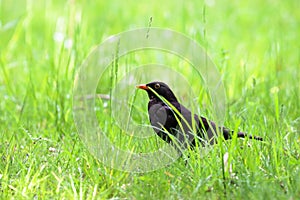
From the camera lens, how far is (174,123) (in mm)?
3393

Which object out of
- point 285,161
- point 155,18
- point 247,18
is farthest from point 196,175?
point 247,18

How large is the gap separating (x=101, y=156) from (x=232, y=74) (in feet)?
7.35

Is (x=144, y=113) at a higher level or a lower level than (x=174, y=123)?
lower

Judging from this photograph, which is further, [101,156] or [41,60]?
[41,60]

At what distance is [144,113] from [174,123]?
760mm

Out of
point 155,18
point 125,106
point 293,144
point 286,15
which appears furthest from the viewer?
point 286,15

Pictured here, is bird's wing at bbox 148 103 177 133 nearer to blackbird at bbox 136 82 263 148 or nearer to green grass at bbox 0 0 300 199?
blackbird at bbox 136 82 263 148

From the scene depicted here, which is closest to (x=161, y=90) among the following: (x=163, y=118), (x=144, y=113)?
(x=163, y=118)

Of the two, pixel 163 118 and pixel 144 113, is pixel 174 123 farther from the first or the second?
pixel 144 113

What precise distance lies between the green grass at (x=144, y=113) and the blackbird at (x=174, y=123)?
85 mm

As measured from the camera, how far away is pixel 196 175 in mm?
2936

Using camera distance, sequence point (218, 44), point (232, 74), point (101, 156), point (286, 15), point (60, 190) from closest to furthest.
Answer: point (60, 190), point (101, 156), point (232, 74), point (218, 44), point (286, 15)

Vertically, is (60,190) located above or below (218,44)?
below

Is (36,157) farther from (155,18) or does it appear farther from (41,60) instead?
(155,18)
